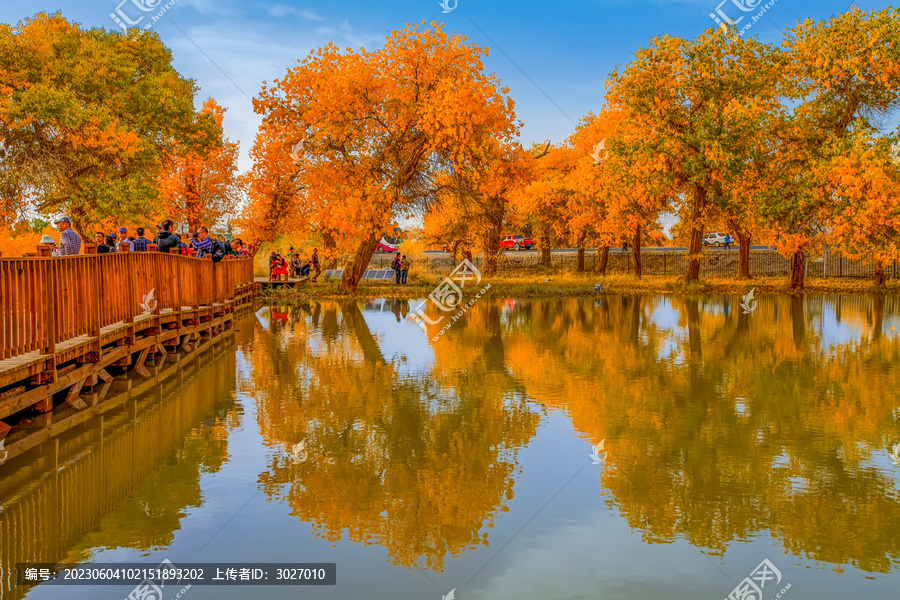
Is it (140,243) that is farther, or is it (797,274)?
(797,274)

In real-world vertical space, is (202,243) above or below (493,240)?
below

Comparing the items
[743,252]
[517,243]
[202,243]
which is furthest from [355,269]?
[517,243]

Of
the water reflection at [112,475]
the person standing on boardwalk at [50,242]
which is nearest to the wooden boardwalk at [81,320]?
the person standing on boardwalk at [50,242]

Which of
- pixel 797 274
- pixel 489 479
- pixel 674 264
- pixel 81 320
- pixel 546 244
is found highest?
pixel 546 244

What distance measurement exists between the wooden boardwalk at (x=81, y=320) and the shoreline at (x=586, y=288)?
1868 cm

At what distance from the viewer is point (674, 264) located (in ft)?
194

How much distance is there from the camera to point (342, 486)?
7.82m

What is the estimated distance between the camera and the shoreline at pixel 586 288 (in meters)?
37.8

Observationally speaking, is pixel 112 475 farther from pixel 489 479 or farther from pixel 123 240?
pixel 123 240

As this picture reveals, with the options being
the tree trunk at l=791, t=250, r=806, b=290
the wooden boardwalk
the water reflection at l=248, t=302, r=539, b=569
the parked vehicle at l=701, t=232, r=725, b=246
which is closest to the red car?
the parked vehicle at l=701, t=232, r=725, b=246

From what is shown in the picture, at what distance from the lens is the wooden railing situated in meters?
9.75

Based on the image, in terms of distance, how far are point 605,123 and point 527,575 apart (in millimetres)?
45863

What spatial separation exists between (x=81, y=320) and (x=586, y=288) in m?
31.0

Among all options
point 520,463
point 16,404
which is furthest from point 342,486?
point 16,404
